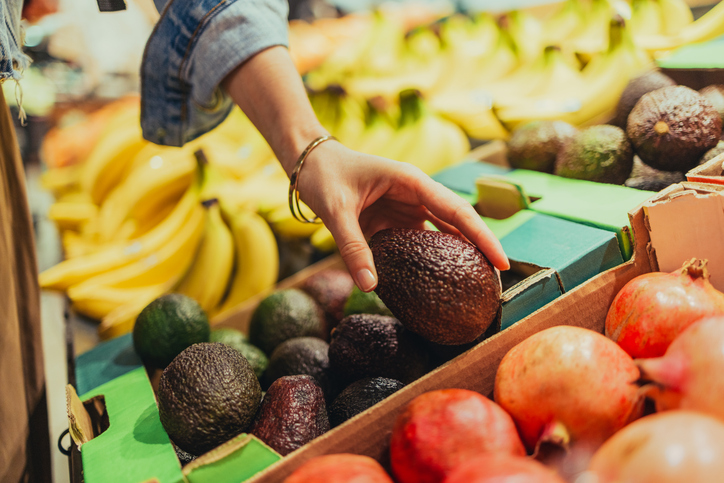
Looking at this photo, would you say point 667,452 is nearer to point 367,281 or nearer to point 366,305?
point 367,281

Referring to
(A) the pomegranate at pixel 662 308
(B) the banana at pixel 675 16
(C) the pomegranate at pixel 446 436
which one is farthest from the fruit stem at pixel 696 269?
(B) the banana at pixel 675 16

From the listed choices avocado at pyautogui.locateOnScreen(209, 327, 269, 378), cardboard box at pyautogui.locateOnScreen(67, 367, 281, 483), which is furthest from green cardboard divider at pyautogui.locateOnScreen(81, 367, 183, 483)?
avocado at pyautogui.locateOnScreen(209, 327, 269, 378)

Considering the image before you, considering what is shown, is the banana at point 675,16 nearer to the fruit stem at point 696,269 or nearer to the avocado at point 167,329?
the fruit stem at point 696,269

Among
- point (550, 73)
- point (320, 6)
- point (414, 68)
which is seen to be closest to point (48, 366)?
point (550, 73)

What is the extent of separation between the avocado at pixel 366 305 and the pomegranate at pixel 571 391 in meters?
0.52

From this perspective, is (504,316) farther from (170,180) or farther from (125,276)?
(170,180)

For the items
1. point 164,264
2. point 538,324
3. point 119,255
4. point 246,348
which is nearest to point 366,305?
point 246,348

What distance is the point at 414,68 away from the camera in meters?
3.46

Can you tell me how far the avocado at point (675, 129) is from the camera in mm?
1360

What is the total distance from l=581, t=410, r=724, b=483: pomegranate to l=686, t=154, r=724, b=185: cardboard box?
2.39 ft

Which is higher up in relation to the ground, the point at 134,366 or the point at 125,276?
the point at 134,366

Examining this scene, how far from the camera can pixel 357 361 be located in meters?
1.15

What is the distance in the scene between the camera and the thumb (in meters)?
1.01

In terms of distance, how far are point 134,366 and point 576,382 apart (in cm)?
113
